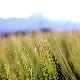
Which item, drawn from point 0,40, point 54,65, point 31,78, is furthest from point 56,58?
point 0,40

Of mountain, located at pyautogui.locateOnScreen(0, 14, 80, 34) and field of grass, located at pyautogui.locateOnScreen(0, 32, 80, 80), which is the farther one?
field of grass, located at pyautogui.locateOnScreen(0, 32, 80, 80)

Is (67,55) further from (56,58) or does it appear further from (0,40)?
(0,40)

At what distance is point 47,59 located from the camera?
3.49 metres

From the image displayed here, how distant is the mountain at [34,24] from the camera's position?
3359 mm

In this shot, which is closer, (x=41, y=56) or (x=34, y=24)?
(x=34, y=24)

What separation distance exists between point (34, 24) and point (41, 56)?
338 millimetres

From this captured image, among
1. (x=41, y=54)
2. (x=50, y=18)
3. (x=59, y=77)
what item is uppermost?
(x=50, y=18)

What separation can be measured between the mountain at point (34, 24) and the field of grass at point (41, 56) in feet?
0.30

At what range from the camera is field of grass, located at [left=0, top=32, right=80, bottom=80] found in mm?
3473

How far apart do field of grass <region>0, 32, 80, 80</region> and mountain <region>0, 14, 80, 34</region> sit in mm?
93

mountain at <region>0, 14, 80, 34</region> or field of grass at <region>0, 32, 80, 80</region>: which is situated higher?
mountain at <region>0, 14, 80, 34</region>

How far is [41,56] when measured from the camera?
3535mm

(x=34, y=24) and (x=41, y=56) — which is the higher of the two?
(x=34, y=24)

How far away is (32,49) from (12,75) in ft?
1.05
